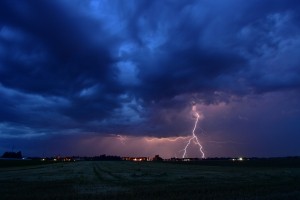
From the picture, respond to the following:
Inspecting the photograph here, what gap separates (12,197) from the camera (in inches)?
824

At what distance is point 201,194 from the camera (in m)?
21.3

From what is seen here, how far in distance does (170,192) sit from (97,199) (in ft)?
16.2

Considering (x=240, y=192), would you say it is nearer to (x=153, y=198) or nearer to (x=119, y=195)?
(x=153, y=198)

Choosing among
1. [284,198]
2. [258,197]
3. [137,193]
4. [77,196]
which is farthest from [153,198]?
[284,198]

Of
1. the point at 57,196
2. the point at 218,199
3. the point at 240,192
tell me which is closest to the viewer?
the point at 218,199

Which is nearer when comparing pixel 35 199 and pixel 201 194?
pixel 35 199

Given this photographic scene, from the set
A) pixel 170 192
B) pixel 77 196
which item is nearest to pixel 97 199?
pixel 77 196

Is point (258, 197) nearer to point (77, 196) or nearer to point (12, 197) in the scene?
point (77, 196)

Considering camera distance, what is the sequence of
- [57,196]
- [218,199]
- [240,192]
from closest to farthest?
[218,199] < [57,196] < [240,192]

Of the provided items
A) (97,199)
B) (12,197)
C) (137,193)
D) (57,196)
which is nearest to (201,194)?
(137,193)

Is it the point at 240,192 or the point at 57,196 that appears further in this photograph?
the point at 240,192

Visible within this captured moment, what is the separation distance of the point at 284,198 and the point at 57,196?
41.8ft

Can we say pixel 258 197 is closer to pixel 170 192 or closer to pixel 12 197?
pixel 170 192

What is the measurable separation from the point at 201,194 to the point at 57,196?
330 inches
